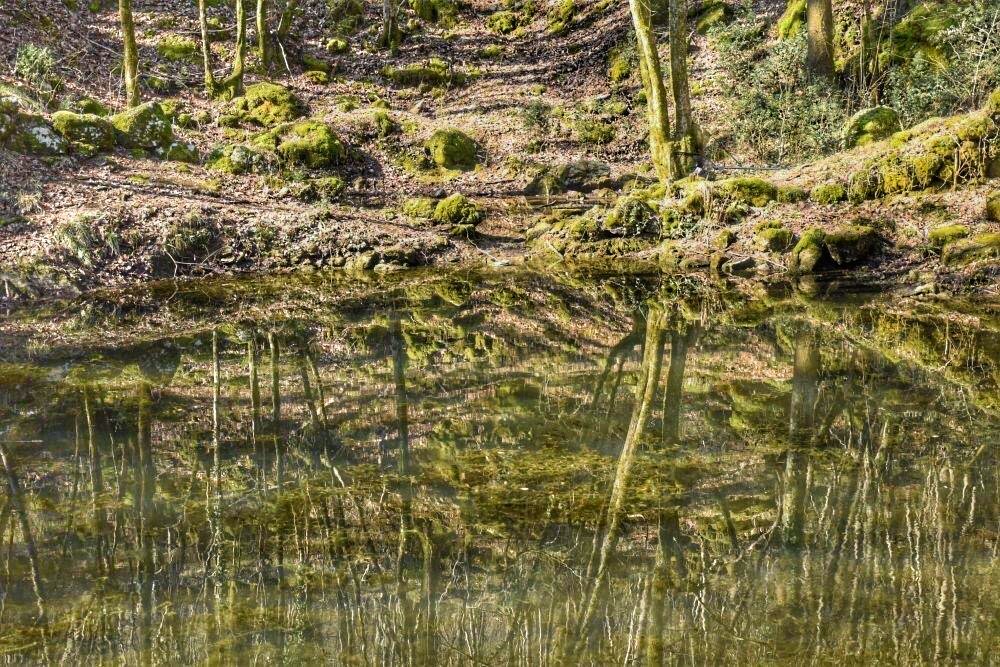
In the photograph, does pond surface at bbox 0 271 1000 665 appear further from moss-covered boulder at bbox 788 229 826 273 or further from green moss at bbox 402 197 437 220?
green moss at bbox 402 197 437 220

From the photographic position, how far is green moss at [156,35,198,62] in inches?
866

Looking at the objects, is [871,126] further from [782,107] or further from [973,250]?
[973,250]

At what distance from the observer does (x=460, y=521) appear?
195 inches

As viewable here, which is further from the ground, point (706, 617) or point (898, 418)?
point (898, 418)

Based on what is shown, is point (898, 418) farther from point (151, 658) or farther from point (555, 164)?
point (555, 164)

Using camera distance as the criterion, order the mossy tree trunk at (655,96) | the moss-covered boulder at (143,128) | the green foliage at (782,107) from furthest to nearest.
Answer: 1. the moss-covered boulder at (143,128)
2. the green foliage at (782,107)
3. the mossy tree trunk at (655,96)

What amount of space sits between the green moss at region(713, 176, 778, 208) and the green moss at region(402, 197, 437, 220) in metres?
5.27

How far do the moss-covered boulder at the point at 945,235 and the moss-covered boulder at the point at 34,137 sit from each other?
1440cm

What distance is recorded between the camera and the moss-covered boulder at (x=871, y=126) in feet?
49.5

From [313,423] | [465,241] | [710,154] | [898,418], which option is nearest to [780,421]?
[898,418]

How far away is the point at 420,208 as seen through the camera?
52.9ft

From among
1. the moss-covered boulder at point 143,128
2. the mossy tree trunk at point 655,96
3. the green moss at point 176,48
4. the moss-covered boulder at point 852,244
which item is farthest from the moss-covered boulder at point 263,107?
the moss-covered boulder at point 852,244

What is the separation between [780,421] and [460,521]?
2.87 meters

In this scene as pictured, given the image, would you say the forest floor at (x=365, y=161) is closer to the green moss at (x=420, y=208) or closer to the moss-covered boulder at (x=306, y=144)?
the green moss at (x=420, y=208)
